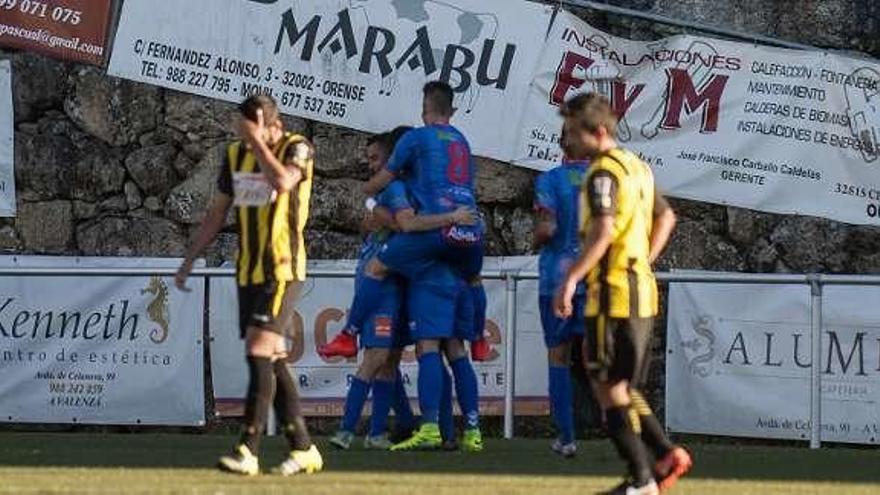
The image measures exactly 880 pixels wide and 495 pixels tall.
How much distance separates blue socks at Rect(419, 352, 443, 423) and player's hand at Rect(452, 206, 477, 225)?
76 cm

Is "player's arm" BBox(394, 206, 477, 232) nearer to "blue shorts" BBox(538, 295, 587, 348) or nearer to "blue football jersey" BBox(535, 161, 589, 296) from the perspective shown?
"blue football jersey" BBox(535, 161, 589, 296)

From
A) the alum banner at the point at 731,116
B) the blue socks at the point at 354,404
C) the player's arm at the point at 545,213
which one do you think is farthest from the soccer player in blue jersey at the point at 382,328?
the alum banner at the point at 731,116

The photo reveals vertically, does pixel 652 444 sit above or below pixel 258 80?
below

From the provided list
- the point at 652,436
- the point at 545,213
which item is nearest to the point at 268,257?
the point at 652,436

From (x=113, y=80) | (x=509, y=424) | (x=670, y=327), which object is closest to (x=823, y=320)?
(x=670, y=327)

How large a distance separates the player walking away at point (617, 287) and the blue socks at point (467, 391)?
10.1 feet

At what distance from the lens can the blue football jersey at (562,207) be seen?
33.8 feet

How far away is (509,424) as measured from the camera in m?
12.8

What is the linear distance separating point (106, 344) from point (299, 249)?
4.84 meters

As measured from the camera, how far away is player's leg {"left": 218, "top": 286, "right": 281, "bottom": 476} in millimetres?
8461

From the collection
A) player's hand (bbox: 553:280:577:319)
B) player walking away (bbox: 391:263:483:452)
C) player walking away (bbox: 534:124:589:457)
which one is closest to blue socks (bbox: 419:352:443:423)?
player walking away (bbox: 391:263:483:452)

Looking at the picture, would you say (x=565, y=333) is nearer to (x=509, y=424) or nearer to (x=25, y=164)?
(x=509, y=424)

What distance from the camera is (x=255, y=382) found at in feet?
28.2

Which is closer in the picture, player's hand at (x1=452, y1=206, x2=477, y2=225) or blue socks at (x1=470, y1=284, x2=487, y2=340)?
player's hand at (x1=452, y1=206, x2=477, y2=225)
